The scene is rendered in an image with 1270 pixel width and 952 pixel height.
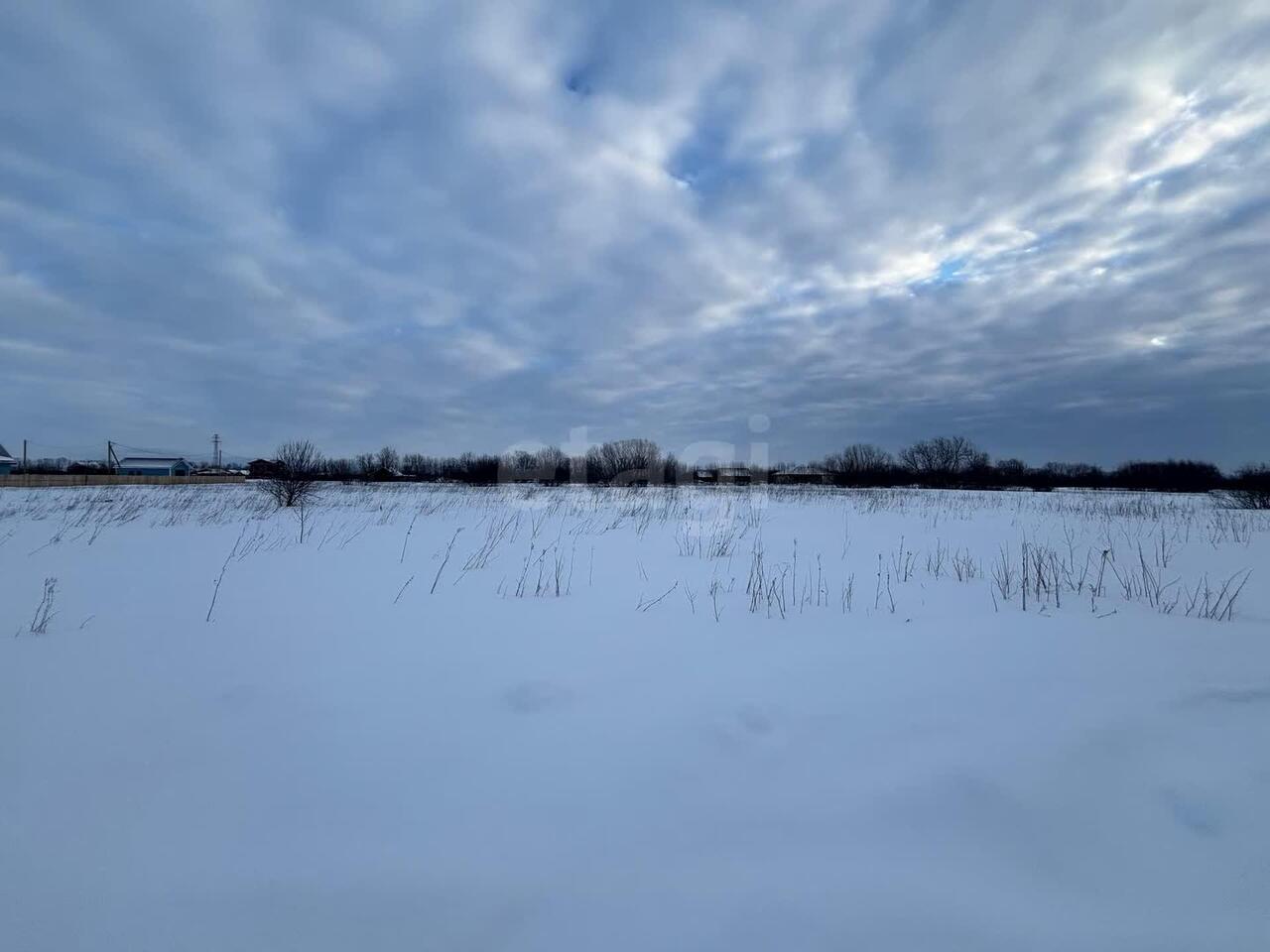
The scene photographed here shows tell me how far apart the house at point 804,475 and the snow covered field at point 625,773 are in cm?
5572

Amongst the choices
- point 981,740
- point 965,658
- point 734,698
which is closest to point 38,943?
point 734,698

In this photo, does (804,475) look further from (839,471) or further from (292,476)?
(292,476)

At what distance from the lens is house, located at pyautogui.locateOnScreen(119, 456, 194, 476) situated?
65250 mm

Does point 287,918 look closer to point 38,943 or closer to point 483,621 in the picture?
point 38,943

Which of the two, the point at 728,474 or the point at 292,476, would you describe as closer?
the point at 292,476

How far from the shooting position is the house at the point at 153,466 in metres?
65.2

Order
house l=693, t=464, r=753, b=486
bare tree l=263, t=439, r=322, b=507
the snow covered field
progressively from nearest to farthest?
the snow covered field
bare tree l=263, t=439, r=322, b=507
house l=693, t=464, r=753, b=486

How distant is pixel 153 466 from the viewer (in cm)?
6688

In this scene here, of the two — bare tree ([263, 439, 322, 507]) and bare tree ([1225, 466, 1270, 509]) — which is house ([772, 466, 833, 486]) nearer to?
bare tree ([1225, 466, 1270, 509])

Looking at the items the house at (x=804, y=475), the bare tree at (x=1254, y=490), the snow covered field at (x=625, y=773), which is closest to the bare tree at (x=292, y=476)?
the snow covered field at (x=625, y=773)

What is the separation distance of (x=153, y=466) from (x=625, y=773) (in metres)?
89.1

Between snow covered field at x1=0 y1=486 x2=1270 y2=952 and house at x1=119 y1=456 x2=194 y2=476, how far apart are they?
3220 inches

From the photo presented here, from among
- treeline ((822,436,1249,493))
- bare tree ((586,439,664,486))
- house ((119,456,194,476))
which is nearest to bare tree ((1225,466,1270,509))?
treeline ((822,436,1249,493))

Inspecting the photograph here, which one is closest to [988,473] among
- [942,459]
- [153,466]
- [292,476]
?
[942,459]
